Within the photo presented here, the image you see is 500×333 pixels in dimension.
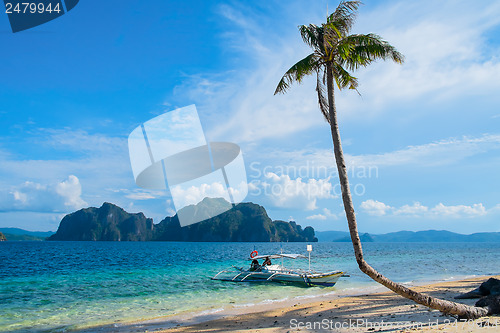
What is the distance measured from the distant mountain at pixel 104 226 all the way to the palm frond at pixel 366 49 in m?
193

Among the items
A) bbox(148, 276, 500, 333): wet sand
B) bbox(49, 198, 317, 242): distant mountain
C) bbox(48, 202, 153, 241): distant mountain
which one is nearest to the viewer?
bbox(148, 276, 500, 333): wet sand

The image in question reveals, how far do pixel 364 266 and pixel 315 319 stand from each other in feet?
16.1

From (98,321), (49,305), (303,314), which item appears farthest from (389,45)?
(49,305)

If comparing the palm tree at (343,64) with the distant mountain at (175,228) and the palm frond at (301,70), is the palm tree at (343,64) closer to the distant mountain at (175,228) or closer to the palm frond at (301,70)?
the palm frond at (301,70)

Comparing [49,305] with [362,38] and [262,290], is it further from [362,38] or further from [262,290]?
[362,38]

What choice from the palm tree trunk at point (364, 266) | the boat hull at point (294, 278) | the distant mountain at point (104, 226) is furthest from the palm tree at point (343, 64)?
the distant mountain at point (104, 226)

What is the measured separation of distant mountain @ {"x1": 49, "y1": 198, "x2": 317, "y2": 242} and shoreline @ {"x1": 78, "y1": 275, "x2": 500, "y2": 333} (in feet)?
532

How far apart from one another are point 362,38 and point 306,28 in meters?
1.68

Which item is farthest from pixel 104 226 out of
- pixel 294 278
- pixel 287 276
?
pixel 294 278

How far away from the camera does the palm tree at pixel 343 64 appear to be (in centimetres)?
789

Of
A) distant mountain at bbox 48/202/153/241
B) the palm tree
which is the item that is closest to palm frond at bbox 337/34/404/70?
the palm tree

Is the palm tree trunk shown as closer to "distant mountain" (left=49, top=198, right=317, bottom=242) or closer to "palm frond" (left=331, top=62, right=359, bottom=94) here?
"palm frond" (left=331, top=62, right=359, bottom=94)

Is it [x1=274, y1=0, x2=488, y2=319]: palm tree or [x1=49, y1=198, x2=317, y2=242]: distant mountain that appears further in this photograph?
[x1=49, y1=198, x2=317, y2=242]: distant mountain

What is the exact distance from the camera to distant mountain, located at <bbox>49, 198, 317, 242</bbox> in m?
175
